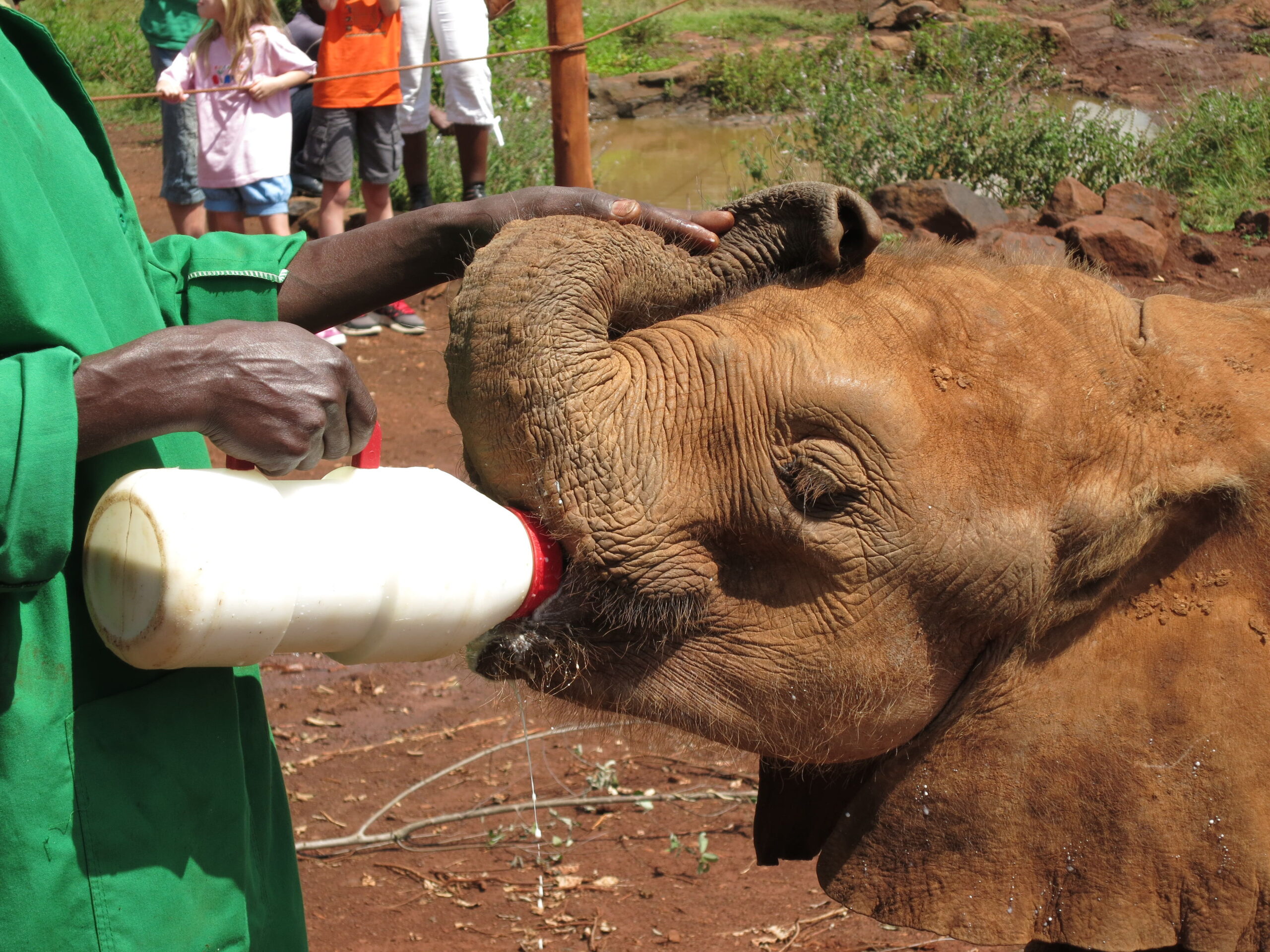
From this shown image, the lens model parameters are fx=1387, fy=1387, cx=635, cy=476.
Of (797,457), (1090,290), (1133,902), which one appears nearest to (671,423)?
(797,457)

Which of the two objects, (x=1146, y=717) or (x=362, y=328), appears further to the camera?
(x=362, y=328)

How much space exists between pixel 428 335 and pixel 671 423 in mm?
6536

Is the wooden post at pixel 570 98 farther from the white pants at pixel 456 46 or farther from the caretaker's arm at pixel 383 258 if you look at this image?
the caretaker's arm at pixel 383 258

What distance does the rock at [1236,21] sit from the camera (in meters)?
18.3

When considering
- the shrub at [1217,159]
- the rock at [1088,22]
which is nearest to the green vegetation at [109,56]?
the shrub at [1217,159]

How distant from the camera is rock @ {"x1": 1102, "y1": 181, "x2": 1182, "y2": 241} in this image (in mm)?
8188

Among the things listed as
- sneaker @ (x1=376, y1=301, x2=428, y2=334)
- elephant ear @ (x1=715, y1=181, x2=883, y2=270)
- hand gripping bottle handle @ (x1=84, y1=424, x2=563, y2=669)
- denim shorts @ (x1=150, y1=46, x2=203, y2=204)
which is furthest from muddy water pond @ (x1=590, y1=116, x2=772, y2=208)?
hand gripping bottle handle @ (x1=84, y1=424, x2=563, y2=669)

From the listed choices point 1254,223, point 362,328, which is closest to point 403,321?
point 362,328

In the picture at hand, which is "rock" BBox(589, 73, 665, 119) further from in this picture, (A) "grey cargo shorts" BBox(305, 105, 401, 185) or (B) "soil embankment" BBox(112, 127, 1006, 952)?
(B) "soil embankment" BBox(112, 127, 1006, 952)

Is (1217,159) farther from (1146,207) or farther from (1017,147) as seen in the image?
(1146,207)

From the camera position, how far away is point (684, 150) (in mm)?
17016

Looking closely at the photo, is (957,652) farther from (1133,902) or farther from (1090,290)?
(1090,290)

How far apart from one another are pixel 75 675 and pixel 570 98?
4405 mm

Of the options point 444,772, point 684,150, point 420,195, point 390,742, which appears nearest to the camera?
point 444,772
